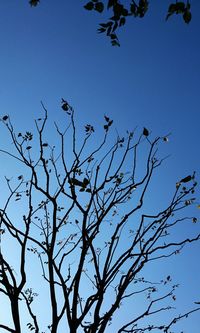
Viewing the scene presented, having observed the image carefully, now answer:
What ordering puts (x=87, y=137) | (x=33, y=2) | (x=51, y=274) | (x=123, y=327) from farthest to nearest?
(x=87, y=137) < (x=123, y=327) < (x=51, y=274) < (x=33, y=2)

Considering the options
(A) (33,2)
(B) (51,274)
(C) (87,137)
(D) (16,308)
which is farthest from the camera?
(C) (87,137)

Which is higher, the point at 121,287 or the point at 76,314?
the point at 121,287

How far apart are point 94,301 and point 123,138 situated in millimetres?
4639

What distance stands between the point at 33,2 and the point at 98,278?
607 cm

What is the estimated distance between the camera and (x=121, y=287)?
7.90 m

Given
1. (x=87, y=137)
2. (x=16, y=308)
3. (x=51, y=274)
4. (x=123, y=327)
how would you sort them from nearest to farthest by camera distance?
(x=16, y=308)
(x=51, y=274)
(x=123, y=327)
(x=87, y=137)

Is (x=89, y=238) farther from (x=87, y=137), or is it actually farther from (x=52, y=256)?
(x=87, y=137)

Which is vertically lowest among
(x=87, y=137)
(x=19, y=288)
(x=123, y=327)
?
(x=123, y=327)

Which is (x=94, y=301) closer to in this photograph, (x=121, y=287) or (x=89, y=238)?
(x=121, y=287)

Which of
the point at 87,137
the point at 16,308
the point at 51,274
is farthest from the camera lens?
the point at 87,137

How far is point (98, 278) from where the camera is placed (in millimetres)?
7762

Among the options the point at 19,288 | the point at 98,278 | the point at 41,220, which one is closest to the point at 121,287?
the point at 98,278

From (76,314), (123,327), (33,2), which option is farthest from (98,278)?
(33,2)

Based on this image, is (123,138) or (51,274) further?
(123,138)
